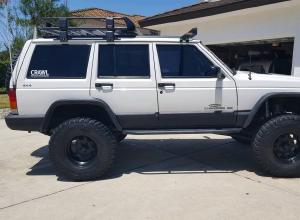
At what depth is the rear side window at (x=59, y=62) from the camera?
5127 mm

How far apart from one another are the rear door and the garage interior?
549cm

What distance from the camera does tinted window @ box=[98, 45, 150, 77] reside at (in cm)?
519

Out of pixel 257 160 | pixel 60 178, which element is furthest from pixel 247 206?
pixel 60 178

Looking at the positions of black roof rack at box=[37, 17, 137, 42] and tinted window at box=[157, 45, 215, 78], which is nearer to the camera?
black roof rack at box=[37, 17, 137, 42]

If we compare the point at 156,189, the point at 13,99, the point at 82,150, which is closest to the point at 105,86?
the point at 82,150

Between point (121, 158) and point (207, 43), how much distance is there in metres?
6.64

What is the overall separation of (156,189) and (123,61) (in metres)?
1.85

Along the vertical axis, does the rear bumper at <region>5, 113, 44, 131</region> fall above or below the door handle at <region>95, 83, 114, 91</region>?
below

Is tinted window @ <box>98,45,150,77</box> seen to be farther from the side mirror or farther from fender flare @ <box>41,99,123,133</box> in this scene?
the side mirror

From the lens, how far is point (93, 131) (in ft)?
16.6

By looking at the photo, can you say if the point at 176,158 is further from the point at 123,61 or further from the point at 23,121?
the point at 23,121

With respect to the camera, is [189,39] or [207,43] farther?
[207,43]

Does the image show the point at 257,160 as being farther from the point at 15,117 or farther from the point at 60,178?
the point at 15,117

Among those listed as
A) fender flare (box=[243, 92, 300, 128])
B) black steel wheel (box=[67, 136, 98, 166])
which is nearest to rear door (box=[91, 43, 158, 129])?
black steel wheel (box=[67, 136, 98, 166])
